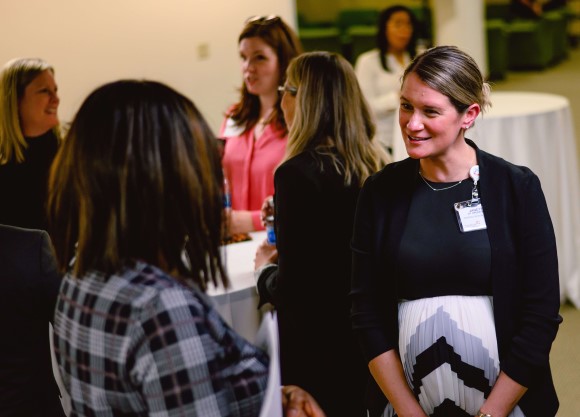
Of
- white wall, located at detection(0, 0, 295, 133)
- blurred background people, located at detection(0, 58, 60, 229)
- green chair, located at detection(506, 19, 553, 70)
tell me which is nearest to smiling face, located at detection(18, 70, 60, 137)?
blurred background people, located at detection(0, 58, 60, 229)

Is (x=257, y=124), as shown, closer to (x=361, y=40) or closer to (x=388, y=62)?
(x=388, y=62)

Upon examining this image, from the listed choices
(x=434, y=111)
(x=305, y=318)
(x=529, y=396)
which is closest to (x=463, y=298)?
(x=529, y=396)

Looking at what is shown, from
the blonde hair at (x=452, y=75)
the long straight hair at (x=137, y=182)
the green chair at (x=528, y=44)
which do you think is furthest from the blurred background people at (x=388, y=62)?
the green chair at (x=528, y=44)

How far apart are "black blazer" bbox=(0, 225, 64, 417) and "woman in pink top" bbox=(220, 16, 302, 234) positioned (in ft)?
4.64

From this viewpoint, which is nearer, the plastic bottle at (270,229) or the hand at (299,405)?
the hand at (299,405)

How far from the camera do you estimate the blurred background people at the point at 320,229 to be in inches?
82.7

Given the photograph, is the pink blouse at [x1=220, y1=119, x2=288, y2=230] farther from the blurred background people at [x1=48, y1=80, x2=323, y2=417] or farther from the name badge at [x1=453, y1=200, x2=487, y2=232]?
the blurred background people at [x1=48, y1=80, x2=323, y2=417]

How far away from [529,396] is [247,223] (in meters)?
1.37

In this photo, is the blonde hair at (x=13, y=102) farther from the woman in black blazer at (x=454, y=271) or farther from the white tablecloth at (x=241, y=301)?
the woman in black blazer at (x=454, y=271)

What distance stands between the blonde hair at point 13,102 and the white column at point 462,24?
5370mm

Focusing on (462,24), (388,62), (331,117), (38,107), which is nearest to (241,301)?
(331,117)

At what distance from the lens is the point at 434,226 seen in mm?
1734

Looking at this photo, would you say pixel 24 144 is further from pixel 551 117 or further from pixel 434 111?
pixel 551 117

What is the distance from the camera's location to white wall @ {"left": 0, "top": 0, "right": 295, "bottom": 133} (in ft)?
18.2
